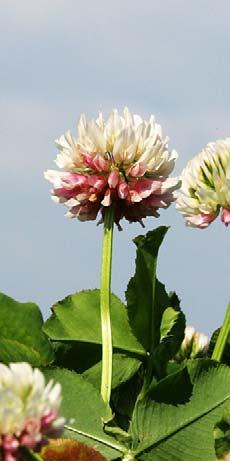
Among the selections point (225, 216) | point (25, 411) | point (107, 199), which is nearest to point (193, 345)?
point (225, 216)

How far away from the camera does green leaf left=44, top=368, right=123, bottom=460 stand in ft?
4.41

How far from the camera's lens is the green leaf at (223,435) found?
1301 mm

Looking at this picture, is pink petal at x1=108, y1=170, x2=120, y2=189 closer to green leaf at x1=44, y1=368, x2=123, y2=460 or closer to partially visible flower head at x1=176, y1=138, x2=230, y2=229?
partially visible flower head at x1=176, y1=138, x2=230, y2=229

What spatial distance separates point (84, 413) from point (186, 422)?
0.44 feet

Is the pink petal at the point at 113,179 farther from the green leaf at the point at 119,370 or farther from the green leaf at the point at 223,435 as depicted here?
the green leaf at the point at 223,435

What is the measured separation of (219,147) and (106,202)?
0.73 ft

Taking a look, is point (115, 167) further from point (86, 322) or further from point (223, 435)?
point (223, 435)

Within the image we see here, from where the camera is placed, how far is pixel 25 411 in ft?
2.79

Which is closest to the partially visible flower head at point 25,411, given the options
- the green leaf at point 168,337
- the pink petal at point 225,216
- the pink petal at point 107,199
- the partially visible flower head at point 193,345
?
the green leaf at point 168,337

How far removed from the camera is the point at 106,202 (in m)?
1.61

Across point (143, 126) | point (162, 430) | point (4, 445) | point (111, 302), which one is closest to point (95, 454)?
point (162, 430)

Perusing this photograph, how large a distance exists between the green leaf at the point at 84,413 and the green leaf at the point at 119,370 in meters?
0.14

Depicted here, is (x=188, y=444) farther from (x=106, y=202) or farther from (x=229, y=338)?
(x=106, y=202)

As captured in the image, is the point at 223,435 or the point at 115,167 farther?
the point at 115,167
